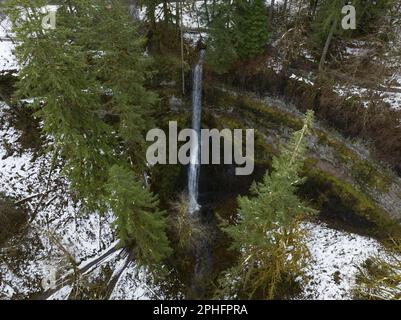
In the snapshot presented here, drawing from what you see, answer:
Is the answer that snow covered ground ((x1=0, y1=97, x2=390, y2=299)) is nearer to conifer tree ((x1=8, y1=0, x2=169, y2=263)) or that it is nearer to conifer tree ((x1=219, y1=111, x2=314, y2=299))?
conifer tree ((x1=219, y1=111, x2=314, y2=299))

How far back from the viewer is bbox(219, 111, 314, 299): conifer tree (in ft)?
44.4

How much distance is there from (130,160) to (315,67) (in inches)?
634

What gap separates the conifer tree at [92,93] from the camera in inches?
553

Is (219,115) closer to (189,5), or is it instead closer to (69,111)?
(189,5)

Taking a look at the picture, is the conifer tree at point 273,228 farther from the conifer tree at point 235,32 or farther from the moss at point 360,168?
the conifer tree at point 235,32

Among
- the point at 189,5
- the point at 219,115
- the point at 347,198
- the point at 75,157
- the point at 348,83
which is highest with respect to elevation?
the point at 189,5

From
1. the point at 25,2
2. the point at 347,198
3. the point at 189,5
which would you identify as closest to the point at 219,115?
the point at 189,5

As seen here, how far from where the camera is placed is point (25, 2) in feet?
42.5

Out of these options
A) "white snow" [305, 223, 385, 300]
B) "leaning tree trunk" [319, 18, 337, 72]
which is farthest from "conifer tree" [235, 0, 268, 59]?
"white snow" [305, 223, 385, 300]

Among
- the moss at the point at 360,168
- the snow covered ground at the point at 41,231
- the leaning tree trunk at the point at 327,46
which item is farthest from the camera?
the moss at the point at 360,168

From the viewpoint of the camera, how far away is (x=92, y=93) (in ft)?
55.3

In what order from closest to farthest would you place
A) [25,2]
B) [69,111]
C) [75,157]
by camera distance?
[25,2] < [69,111] < [75,157]

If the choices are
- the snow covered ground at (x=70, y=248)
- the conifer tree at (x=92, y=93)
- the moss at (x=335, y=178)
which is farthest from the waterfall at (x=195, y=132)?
the conifer tree at (x=92, y=93)

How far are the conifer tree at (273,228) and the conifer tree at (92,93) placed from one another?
4331mm
